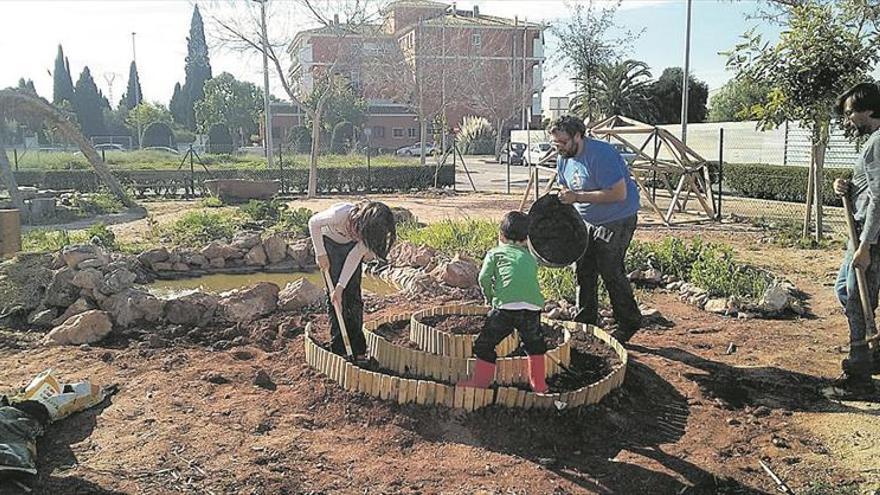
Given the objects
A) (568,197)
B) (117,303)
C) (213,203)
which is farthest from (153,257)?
(213,203)

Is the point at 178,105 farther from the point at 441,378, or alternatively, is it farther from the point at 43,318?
the point at 441,378

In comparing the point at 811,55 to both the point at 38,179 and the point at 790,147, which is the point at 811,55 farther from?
the point at 38,179

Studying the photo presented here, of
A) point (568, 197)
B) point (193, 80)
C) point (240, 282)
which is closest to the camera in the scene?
point (568, 197)

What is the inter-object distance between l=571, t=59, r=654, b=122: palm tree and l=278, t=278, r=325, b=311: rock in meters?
28.8

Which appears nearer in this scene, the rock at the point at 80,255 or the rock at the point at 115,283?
the rock at the point at 115,283

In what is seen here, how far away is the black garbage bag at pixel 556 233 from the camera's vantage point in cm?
515

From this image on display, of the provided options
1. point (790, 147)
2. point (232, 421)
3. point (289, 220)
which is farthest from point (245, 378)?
point (790, 147)

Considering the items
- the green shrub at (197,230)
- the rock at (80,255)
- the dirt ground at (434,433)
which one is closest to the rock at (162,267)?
the green shrub at (197,230)

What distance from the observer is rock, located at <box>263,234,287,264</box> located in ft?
33.6

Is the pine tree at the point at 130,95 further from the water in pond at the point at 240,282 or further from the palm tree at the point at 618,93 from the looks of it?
the water in pond at the point at 240,282

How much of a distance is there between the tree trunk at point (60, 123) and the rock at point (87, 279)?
11735 millimetres

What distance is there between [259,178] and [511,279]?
20.0m

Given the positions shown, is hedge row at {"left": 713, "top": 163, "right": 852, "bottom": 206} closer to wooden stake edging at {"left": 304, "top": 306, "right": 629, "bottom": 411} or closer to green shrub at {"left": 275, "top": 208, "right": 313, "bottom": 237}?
green shrub at {"left": 275, "top": 208, "right": 313, "bottom": 237}

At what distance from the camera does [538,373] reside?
4234 millimetres
